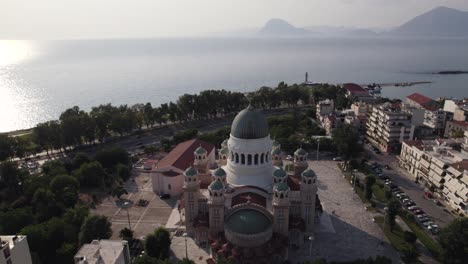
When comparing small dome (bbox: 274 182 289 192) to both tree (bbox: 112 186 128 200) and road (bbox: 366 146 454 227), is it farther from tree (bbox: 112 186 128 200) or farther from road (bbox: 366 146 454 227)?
tree (bbox: 112 186 128 200)

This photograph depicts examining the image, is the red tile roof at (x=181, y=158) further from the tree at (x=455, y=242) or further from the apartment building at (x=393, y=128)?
the apartment building at (x=393, y=128)

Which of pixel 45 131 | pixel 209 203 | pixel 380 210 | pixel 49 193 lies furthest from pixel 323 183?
pixel 45 131

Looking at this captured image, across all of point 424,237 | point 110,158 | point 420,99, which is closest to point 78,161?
point 110,158

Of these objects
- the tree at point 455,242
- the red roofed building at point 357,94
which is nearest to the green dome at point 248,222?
the tree at point 455,242

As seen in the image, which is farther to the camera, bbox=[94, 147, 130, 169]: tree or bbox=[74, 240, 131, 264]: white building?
bbox=[94, 147, 130, 169]: tree

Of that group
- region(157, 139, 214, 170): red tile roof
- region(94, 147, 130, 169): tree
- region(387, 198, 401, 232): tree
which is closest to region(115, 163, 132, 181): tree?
region(94, 147, 130, 169): tree

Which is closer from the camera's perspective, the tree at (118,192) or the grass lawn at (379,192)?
the grass lawn at (379,192)
